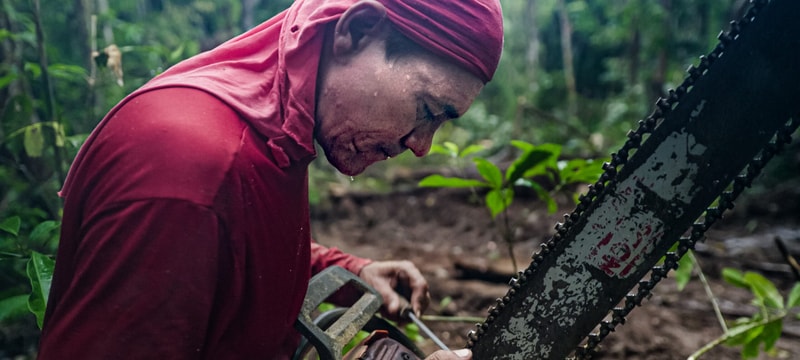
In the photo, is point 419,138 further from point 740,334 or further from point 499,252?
point 499,252

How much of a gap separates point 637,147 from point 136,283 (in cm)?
101

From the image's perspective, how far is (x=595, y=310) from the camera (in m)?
1.18

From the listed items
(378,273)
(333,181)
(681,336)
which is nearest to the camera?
(378,273)

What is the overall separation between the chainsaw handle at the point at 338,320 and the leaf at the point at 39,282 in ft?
2.03

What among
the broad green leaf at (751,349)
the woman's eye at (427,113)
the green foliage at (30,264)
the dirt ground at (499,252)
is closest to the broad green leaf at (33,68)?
the green foliage at (30,264)

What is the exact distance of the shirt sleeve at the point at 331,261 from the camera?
1573 millimetres

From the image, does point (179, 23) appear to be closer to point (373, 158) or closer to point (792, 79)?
point (373, 158)

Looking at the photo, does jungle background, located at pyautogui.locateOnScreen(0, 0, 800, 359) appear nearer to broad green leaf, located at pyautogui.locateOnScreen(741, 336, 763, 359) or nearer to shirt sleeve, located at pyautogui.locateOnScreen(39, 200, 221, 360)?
shirt sleeve, located at pyautogui.locateOnScreen(39, 200, 221, 360)

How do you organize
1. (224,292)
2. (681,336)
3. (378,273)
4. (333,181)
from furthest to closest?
1. (333,181)
2. (681,336)
3. (378,273)
4. (224,292)

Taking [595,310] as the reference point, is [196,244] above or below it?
above

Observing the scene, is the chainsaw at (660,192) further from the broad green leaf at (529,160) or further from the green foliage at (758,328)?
the green foliage at (758,328)

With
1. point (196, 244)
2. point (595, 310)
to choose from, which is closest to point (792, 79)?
point (595, 310)

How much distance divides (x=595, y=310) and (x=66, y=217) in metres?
1.14

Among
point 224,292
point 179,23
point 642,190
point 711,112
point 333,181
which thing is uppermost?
point 711,112
